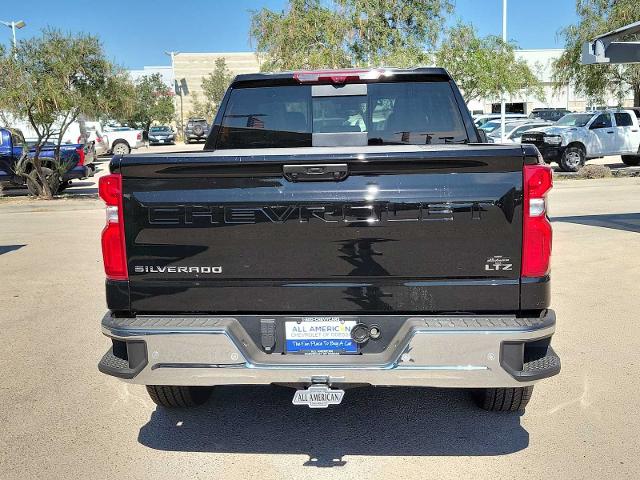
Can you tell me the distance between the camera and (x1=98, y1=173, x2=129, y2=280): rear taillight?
3.48m

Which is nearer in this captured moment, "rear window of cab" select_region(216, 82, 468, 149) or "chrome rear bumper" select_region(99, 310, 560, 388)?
"chrome rear bumper" select_region(99, 310, 560, 388)

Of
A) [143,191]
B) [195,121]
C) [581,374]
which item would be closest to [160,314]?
[143,191]

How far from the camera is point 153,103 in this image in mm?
65250

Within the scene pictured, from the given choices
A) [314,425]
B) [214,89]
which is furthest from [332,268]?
[214,89]

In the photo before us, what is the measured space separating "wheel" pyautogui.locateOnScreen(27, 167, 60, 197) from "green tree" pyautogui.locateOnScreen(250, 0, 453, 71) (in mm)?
10499

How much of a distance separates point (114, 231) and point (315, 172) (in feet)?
3.47

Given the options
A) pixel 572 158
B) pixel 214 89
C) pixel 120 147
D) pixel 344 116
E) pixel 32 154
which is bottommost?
pixel 572 158

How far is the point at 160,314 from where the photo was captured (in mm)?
3564

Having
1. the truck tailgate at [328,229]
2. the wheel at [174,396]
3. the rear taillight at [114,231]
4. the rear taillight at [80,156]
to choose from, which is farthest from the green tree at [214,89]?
the truck tailgate at [328,229]

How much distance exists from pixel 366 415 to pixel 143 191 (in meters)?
2.06

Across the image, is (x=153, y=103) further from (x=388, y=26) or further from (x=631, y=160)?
(x=631, y=160)

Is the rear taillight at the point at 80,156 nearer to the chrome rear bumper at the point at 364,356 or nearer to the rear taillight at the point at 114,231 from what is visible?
the rear taillight at the point at 114,231

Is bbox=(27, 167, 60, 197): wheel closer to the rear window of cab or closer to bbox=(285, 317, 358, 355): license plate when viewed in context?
the rear window of cab

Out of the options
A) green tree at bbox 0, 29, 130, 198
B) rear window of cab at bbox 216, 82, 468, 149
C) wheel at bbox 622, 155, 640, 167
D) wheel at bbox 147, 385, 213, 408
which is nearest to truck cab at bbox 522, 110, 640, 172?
wheel at bbox 622, 155, 640, 167
